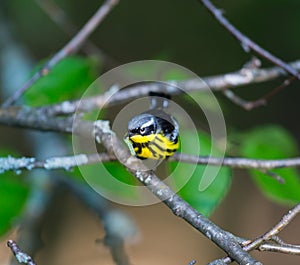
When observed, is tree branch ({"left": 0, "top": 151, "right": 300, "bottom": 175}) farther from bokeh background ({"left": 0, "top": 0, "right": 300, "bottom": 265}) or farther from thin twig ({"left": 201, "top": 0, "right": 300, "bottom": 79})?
bokeh background ({"left": 0, "top": 0, "right": 300, "bottom": 265})

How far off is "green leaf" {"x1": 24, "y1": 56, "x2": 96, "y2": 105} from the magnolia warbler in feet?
1.05

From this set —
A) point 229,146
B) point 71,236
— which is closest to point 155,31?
point 71,236

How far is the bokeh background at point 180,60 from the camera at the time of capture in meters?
1.68

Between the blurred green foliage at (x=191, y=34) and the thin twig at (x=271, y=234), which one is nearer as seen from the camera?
the thin twig at (x=271, y=234)

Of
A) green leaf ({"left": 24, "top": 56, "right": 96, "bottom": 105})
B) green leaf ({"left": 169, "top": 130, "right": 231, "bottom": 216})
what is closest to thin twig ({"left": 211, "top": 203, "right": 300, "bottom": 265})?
green leaf ({"left": 169, "top": 130, "right": 231, "bottom": 216})

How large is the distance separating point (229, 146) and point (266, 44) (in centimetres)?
96

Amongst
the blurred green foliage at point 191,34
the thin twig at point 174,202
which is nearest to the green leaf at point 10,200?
the thin twig at point 174,202

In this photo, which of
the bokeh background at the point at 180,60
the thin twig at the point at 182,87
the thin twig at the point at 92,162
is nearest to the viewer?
the thin twig at the point at 92,162

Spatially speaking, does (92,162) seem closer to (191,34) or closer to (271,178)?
A: (271,178)

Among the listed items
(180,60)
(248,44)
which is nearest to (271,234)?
(248,44)

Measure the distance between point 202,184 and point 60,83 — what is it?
0.96 feet

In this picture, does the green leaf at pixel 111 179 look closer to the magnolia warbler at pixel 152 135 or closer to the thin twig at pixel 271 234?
the magnolia warbler at pixel 152 135

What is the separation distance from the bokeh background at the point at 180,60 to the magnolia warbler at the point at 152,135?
1.03 meters

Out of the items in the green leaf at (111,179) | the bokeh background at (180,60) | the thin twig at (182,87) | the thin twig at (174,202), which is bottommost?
the thin twig at (174,202)
